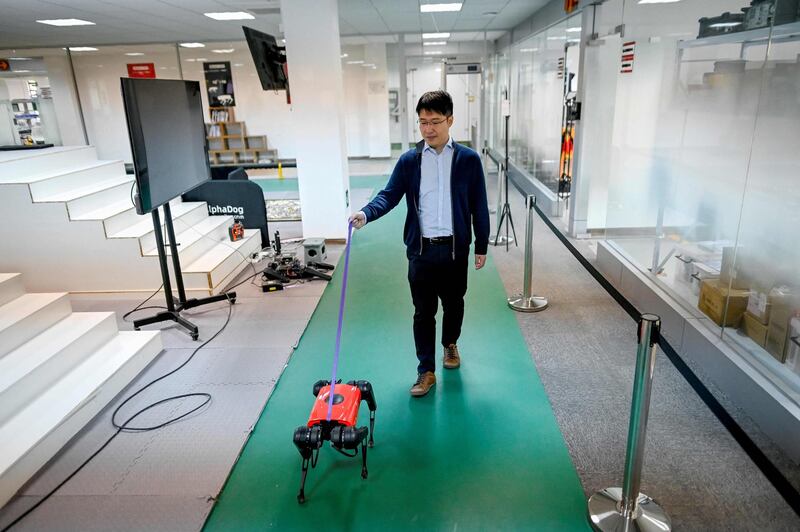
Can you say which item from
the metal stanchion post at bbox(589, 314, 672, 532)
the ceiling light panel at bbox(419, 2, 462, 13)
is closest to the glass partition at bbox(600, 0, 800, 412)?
the metal stanchion post at bbox(589, 314, 672, 532)

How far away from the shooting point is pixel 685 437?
101 inches

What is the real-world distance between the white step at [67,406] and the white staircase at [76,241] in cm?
125

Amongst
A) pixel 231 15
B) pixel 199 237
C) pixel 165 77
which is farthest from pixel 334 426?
pixel 165 77

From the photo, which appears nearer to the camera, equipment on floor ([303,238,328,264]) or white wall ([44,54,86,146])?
equipment on floor ([303,238,328,264])

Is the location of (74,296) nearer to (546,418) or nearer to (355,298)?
(355,298)

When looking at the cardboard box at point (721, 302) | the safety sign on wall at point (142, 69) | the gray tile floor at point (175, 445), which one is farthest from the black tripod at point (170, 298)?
the safety sign on wall at point (142, 69)

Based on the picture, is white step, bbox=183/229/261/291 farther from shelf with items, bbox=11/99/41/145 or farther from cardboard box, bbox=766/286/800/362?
shelf with items, bbox=11/99/41/145

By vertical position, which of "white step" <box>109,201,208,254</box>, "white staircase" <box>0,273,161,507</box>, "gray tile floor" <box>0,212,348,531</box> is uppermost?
"white step" <box>109,201,208,254</box>

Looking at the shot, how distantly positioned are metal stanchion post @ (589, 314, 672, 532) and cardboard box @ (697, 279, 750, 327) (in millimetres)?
1411

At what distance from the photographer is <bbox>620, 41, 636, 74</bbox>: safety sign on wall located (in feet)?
14.6

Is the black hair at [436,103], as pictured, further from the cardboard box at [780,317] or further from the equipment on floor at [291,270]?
the equipment on floor at [291,270]

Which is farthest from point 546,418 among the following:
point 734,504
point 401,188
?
point 401,188

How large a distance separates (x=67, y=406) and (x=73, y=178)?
Answer: 3.18m

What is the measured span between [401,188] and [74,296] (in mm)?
3707
